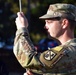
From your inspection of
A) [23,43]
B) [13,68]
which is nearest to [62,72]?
[23,43]

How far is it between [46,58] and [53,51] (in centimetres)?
9

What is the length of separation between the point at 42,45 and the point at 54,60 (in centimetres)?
1483

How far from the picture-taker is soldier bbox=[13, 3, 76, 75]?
355 cm

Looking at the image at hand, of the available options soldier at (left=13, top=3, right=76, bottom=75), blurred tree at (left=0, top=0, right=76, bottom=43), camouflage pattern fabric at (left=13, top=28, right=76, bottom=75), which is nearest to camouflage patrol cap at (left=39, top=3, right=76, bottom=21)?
soldier at (left=13, top=3, right=76, bottom=75)

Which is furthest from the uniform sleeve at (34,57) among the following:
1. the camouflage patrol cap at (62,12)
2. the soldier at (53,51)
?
the camouflage patrol cap at (62,12)

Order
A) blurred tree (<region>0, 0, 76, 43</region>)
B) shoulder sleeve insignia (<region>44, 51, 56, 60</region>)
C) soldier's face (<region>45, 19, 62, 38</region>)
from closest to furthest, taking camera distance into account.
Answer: shoulder sleeve insignia (<region>44, 51, 56, 60</region>)
soldier's face (<region>45, 19, 62, 38</region>)
blurred tree (<region>0, 0, 76, 43</region>)

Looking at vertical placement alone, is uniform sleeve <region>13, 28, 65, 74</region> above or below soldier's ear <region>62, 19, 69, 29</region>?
below

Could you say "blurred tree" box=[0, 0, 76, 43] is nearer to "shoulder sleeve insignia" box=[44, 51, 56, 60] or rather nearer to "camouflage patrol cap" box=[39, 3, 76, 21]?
"camouflage patrol cap" box=[39, 3, 76, 21]

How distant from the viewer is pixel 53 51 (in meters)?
3.58

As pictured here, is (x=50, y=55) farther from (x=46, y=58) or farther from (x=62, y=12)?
(x=62, y=12)

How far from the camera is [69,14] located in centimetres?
379

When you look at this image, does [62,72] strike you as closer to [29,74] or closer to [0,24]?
[29,74]

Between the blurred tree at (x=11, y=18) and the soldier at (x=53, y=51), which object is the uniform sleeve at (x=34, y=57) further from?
the blurred tree at (x=11, y=18)

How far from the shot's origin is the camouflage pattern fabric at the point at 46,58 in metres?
3.54
